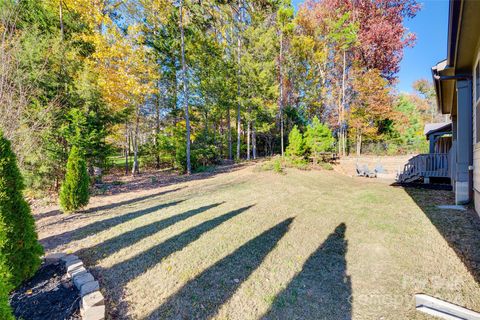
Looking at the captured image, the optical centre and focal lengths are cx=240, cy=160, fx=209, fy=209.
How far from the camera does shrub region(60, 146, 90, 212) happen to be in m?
5.64

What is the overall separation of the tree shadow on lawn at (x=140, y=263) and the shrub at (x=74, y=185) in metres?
3.58

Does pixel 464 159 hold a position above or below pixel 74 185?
above

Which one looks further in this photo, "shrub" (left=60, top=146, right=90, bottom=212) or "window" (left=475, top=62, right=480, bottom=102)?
"shrub" (left=60, top=146, right=90, bottom=212)

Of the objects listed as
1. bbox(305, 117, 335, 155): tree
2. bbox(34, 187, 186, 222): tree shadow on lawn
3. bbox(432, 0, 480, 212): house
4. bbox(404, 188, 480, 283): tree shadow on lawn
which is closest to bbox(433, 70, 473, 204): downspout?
bbox(432, 0, 480, 212): house

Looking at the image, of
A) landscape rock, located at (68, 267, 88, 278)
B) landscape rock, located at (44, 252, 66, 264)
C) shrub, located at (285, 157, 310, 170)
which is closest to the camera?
landscape rock, located at (68, 267, 88, 278)

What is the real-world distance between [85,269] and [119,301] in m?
1.01

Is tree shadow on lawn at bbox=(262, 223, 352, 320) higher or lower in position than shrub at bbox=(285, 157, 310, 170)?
lower

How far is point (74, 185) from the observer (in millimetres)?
5734

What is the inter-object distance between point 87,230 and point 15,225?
2.03 m

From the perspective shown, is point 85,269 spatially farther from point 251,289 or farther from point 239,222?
point 239,222

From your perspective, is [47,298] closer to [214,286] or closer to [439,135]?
[214,286]

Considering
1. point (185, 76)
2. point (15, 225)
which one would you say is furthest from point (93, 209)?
point (185, 76)

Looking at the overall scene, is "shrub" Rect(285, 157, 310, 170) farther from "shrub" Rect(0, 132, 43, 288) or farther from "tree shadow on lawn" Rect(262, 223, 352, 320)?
"shrub" Rect(0, 132, 43, 288)

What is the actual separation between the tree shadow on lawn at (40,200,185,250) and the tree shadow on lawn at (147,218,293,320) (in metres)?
3.04
